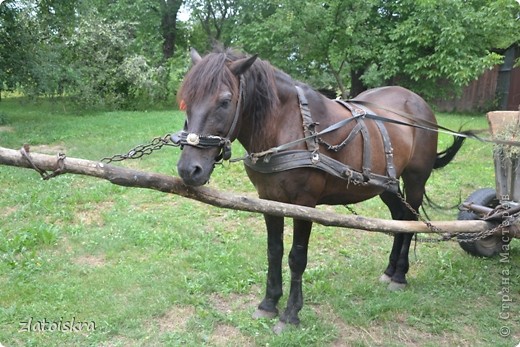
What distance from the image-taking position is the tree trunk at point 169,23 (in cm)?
2425

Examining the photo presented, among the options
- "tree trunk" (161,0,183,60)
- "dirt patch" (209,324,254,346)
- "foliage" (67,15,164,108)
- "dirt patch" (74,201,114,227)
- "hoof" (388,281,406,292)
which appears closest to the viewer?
"dirt patch" (209,324,254,346)

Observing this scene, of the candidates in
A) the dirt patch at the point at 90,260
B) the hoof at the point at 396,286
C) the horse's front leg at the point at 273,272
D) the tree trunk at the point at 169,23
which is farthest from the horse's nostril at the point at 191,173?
the tree trunk at the point at 169,23

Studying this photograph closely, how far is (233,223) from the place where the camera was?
5.44 m

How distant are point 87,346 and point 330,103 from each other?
245 cm

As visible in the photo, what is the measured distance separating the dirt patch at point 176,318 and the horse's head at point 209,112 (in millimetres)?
1415

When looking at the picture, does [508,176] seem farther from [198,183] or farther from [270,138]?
[198,183]

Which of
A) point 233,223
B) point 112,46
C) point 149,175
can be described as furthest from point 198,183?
point 112,46

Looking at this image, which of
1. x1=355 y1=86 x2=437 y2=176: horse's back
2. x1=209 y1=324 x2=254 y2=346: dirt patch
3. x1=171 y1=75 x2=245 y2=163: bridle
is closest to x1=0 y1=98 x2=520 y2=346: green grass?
x1=209 y1=324 x2=254 y2=346: dirt patch

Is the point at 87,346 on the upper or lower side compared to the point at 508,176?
lower

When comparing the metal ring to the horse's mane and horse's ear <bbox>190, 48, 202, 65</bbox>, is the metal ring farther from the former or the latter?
horse's ear <bbox>190, 48, 202, 65</bbox>

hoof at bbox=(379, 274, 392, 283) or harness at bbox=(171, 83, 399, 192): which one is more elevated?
harness at bbox=(171, 83, 399, 192)

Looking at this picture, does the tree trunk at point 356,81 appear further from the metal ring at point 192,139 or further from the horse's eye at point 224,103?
the metal ring at point 192,139

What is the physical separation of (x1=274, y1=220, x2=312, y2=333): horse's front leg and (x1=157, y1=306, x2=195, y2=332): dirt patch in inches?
27.1

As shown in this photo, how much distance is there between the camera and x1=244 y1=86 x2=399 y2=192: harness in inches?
112
